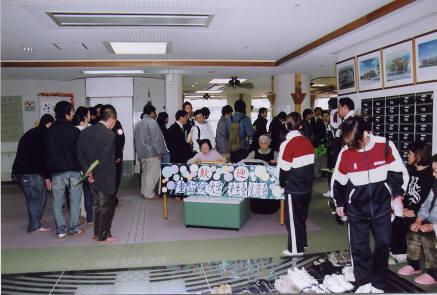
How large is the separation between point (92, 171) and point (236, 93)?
14328 millimetres

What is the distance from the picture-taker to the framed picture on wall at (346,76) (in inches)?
245

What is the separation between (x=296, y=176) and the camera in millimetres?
3648

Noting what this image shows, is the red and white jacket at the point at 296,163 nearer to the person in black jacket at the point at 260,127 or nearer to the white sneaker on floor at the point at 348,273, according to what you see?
the white sneaker on floor at the point at 348,273

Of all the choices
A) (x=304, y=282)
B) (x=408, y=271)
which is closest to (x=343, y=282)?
(x=304, y=282)

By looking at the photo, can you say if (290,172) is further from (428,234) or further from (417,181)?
(428,234)

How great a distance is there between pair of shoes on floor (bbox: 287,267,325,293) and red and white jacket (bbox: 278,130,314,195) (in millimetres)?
854

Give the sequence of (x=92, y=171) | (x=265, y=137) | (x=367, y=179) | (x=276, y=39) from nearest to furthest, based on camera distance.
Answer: (x=367, y=179)
(x=92, y=171)
(x=265, y=137)
(x=276, y=39)

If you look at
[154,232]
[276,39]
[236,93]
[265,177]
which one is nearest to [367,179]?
[265,177]

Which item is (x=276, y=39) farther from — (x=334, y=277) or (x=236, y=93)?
(x=236, y=93)

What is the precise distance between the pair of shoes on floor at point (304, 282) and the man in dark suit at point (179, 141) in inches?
144

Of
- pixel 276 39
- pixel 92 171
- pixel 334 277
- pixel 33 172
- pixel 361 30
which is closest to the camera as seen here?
pixel 334 277

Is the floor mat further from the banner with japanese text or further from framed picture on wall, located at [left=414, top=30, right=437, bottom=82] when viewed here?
framed picture on wall, located at [left=414, top=30, right=437, bottom=82]

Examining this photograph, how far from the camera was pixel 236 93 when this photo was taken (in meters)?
17.9

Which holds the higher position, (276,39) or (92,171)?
(276,39)
